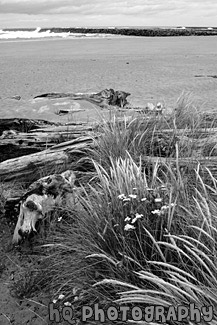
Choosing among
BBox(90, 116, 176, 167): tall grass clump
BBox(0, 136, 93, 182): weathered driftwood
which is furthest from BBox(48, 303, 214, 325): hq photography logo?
BBox(0, 136, 93, 182): weathered driftwood

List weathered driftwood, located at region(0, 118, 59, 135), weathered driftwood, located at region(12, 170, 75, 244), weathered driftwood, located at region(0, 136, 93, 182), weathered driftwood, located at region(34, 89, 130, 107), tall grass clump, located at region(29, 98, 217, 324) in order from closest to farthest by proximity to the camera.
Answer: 1. tall grass clump, located at region(29, 98, 217, 324)
2. weathered driftwood, located at region(12, 170, 75, 244)
3. weathered driftwood, located at region(0, 136, 93, 182)
4. weathered driftwood, located at region(0, 118, 59, 135)
5. weathered driftwood, located at region(34, 89, 130, 107)

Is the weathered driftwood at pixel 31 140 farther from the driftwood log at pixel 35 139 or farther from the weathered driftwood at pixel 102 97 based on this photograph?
the weathered driftwood at pixel 102 97

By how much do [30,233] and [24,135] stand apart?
57.4 inches

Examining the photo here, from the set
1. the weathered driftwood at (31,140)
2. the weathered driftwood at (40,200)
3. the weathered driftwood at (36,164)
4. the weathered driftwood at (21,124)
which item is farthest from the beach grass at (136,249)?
the weathered driftwood at (21,124)

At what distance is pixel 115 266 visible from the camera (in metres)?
2.24

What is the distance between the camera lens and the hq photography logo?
1.77m

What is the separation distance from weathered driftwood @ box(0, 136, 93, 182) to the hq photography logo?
63.1 inches

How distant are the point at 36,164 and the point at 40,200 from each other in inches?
26.0

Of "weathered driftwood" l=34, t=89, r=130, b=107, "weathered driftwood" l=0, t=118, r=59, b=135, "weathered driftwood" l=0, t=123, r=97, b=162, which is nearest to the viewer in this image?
"weathered driftwood" l=0, t=123, r=97, b=162

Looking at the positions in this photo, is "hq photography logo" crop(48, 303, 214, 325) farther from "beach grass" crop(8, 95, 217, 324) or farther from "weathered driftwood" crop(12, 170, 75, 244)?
"weathered driftwood" crop(12, 170, 75, 244)

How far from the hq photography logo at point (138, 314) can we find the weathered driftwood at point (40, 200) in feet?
2.66

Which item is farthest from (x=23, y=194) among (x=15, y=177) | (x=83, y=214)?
(x=83, y=214)

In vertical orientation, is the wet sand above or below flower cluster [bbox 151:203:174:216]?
below

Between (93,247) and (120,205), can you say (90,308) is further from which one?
(120,205)
